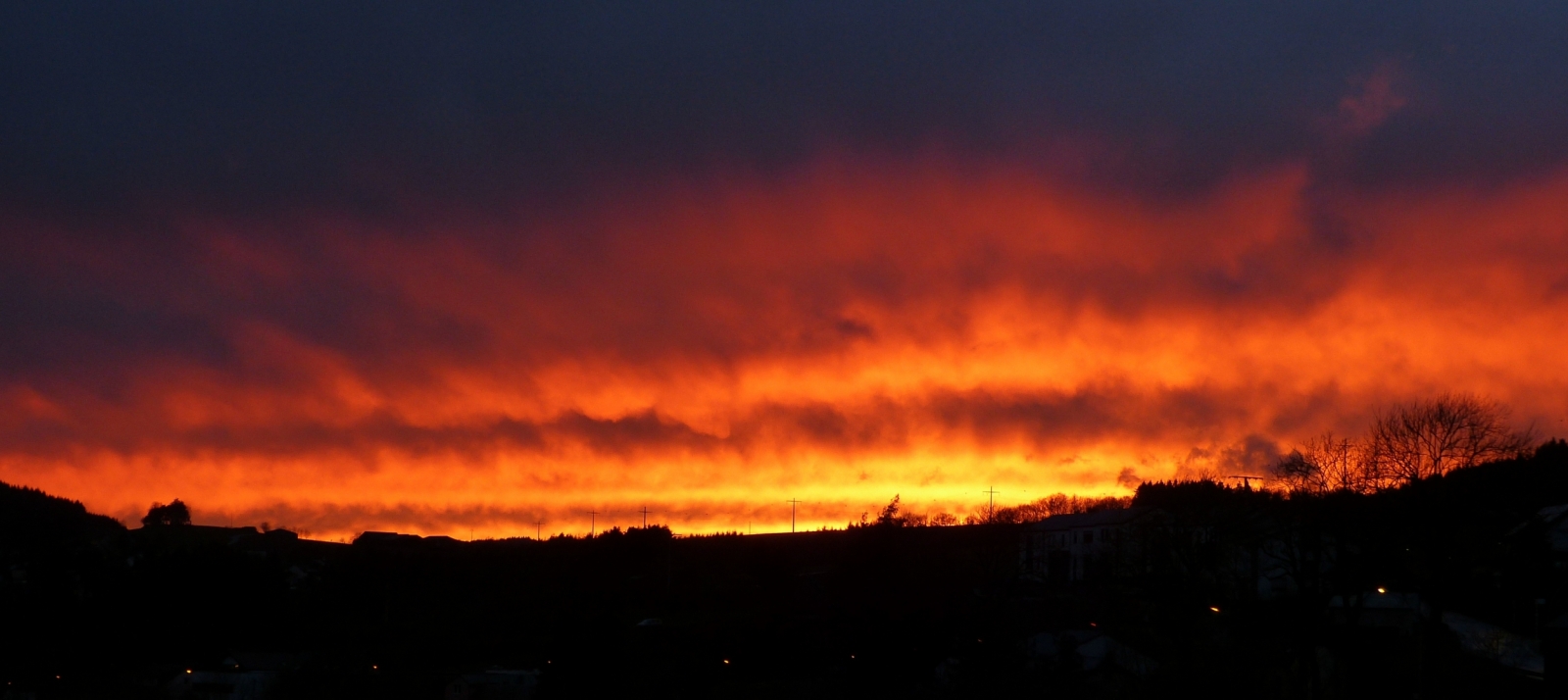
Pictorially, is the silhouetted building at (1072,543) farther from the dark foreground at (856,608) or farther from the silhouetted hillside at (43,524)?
the silhouetted hillside at (43,524)

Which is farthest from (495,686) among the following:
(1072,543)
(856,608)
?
(1072,543)

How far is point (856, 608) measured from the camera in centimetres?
6297

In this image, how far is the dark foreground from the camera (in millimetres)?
38500

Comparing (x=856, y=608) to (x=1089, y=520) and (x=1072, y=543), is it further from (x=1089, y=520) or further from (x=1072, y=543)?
(x=1089, y=520)

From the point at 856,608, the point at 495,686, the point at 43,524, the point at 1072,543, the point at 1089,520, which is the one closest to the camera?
the point at 856,608

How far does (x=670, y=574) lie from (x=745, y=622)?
89.8 feet

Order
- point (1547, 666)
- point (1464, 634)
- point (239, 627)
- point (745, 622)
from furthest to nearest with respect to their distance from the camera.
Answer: point (239, 627) → point (745, 622) → point (1464, 634) → point (1547, 666)

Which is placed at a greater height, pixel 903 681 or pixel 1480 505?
pixel 1480 505

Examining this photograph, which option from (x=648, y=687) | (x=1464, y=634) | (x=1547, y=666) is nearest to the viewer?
(x=1547, y=666)

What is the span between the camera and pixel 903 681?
2159 inches

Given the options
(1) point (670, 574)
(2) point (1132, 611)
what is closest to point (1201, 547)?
(2) point (1132, 611)

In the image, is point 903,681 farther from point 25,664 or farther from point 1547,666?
point 25,664

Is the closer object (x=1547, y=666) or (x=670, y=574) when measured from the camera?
(x=1547, y=666)

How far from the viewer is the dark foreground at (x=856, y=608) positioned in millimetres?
38500
